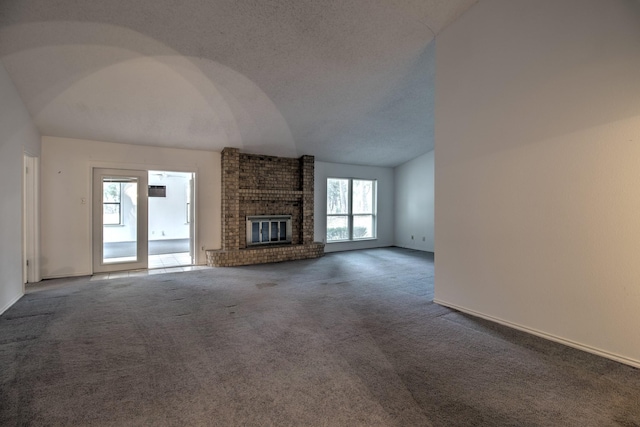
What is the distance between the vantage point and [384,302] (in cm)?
387

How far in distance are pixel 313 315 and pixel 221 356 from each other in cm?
118

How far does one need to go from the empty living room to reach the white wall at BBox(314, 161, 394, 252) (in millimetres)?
2140

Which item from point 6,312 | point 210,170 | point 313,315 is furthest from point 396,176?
point 6,312

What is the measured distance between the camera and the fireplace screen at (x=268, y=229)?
694cm

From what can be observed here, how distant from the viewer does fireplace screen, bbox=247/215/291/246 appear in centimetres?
694

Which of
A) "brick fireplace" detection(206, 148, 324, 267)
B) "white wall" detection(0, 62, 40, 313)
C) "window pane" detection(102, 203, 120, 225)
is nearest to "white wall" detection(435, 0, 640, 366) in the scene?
"brick fireplace" detection(206, 148, 324, 267)

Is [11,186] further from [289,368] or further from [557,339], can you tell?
[557,339]

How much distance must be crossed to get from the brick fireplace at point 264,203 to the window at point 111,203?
1.77 m

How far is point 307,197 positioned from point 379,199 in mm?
2609

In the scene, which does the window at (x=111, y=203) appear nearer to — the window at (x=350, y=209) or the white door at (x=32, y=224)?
the white door at (x=32, y=224)

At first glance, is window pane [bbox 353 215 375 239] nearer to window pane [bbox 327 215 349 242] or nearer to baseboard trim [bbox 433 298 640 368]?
window pane [bbox 327 215 349 242]

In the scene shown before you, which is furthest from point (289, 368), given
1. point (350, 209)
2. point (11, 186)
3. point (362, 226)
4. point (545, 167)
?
point (362, 226)

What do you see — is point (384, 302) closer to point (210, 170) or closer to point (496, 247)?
point (496, 247)

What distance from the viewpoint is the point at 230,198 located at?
21.2 feet
